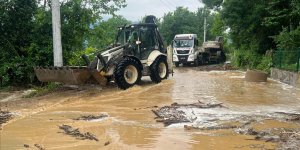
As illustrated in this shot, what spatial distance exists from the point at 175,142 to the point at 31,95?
341 inches

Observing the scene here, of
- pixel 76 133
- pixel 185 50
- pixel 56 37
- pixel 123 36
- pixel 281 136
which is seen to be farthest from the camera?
pixel 185 50

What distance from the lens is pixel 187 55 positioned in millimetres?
31234

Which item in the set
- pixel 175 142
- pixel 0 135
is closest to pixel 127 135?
pixel 175 142

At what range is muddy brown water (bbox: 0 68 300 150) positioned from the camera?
294 inches

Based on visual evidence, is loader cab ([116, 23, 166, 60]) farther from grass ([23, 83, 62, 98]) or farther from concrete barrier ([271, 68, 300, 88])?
concrete barrier ([271, 68, 300, 88])

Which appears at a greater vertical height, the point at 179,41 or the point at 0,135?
the point at 179,41

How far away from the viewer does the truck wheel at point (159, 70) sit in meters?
17.2

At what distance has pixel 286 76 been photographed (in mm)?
18484

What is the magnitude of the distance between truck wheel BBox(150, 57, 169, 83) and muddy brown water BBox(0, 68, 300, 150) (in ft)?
3.12

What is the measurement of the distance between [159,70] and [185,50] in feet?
44.4

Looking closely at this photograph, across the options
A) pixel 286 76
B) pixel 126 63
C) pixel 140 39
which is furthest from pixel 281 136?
pixel 286 76

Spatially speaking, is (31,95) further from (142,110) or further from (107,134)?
(107,134)

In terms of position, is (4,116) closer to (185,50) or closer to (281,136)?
(281,136)

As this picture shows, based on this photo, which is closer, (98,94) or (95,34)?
(98,94)
